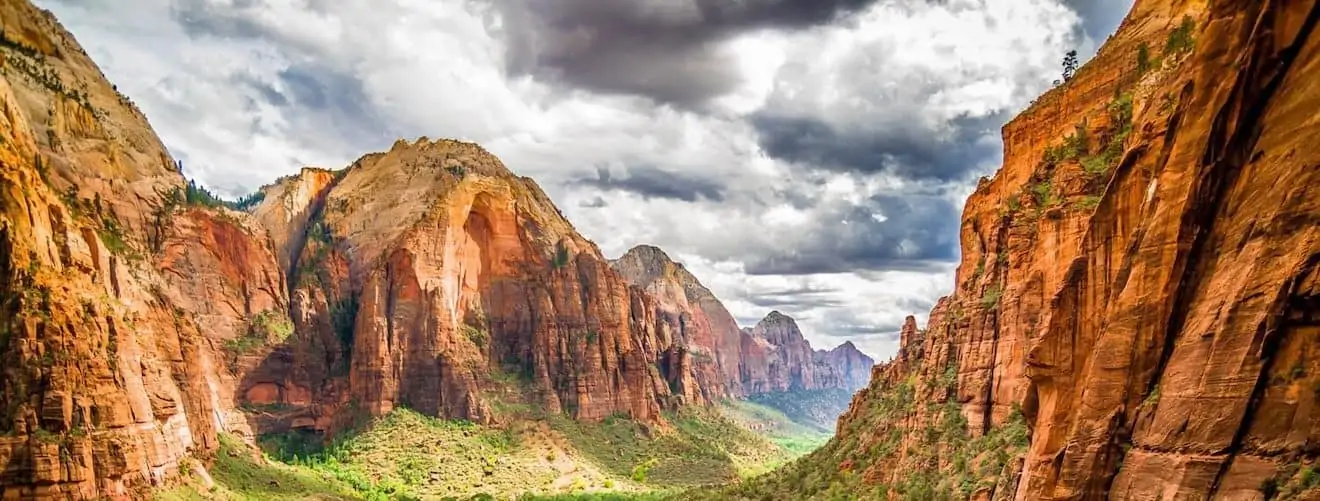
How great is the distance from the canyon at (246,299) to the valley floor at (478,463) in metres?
4.33

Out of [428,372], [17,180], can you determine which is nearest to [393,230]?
[428,372]

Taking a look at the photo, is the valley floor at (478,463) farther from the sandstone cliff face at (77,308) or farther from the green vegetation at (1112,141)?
the green vegetation at (1112,141)

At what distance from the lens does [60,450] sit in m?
63.4

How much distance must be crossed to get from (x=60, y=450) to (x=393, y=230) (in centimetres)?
10071

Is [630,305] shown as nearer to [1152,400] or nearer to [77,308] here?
[77,308]

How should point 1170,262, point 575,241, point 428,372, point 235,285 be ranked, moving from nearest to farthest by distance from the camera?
point 1170,262
point 235,285
point 428,372
point 575,241

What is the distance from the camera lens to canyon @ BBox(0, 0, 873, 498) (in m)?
68.1

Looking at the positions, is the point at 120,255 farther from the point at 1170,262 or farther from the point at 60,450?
the point at 1170,262

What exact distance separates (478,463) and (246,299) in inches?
1871

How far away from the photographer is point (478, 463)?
136250mm

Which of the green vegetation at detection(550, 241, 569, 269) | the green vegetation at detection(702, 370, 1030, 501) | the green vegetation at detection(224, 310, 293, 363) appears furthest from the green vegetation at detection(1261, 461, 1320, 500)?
the green vegetation at detection(550, 241, 569, 269)

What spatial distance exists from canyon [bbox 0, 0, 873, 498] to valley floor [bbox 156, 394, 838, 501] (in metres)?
4.33

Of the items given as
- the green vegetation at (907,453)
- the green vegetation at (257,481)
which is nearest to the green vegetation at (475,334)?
the green vegetation at (257,481)

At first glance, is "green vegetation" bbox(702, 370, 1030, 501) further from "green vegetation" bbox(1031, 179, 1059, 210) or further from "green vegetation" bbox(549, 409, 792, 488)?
"green vegetation" bbox(549, 409, 792, 488)
